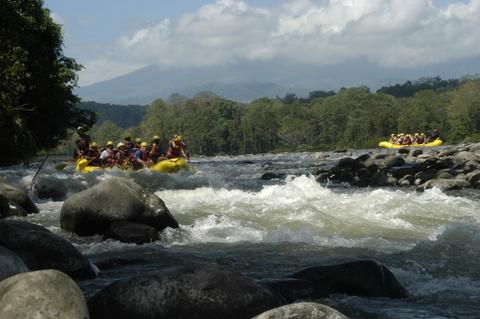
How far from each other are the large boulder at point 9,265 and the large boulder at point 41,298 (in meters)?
0.90

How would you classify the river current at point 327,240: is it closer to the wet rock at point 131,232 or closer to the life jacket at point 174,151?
the wet rock at point 131,232

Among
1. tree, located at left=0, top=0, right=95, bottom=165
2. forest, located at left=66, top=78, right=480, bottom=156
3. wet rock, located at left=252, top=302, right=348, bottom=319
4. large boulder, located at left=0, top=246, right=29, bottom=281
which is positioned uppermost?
tree, located at left=0, top=0, right=95, bottom=165

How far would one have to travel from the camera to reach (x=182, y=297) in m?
5.04

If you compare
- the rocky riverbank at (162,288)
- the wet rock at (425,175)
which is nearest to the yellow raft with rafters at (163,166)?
the wet rock at (425,175)

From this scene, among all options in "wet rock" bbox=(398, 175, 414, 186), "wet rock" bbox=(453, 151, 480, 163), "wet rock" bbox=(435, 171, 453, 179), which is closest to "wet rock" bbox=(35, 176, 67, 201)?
"wet rock" bbox=(398, 175, 414, 186)

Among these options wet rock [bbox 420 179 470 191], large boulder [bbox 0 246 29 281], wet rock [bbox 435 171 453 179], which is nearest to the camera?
large boulder [bbox 0 246 29 281]

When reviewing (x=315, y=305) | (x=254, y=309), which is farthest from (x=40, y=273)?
(x=315, y=305)

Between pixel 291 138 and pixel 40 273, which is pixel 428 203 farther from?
pixel 291 138

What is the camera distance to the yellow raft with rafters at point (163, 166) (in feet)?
71.2

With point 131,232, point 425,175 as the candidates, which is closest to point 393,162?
point 425,175

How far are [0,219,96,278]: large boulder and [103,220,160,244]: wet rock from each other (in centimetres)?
252

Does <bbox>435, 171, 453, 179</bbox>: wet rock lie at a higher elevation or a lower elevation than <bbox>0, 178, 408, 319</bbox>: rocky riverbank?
lower

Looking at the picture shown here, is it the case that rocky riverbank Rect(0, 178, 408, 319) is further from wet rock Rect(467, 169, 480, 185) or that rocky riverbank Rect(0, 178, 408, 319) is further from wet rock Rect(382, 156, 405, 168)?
wet rock Rect(382, 156, 405, 168)

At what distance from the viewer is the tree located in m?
10.7
